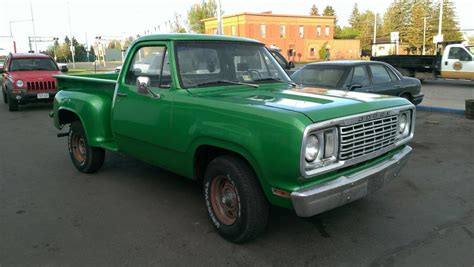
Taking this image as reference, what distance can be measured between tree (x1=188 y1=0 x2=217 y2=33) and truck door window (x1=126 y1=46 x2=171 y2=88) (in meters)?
69.4

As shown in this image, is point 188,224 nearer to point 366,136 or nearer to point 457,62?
point 366,136

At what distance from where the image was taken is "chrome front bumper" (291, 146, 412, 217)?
308 centimetres

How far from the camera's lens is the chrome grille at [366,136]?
332 cm

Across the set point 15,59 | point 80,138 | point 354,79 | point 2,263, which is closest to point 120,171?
point 80,138

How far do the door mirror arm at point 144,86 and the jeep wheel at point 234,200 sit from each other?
3.68ft

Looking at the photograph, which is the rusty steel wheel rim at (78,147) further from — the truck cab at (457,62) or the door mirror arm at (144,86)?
the truck cab at (457,62)

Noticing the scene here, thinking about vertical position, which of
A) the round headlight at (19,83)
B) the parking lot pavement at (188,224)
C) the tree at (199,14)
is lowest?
the parking lot pavement at (188,224)

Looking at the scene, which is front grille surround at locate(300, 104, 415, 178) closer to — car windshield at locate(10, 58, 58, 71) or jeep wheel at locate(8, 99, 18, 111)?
jeep wheel at locate(8, 99, 18, 111)

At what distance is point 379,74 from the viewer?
978 cm

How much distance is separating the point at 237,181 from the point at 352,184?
98cm

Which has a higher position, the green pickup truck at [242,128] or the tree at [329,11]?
the tree at [329,11]

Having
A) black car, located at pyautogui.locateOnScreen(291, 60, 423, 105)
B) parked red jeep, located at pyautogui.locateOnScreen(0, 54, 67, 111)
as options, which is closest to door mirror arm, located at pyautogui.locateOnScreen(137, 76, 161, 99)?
black car, located at pyautogui.locateOnScreen(291, 60, 423, 105)

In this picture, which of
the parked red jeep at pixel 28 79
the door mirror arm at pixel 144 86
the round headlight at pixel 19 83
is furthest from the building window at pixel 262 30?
the door mirror arm at pixel 144 86

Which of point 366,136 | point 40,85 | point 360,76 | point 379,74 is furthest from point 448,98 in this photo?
point 40,85
